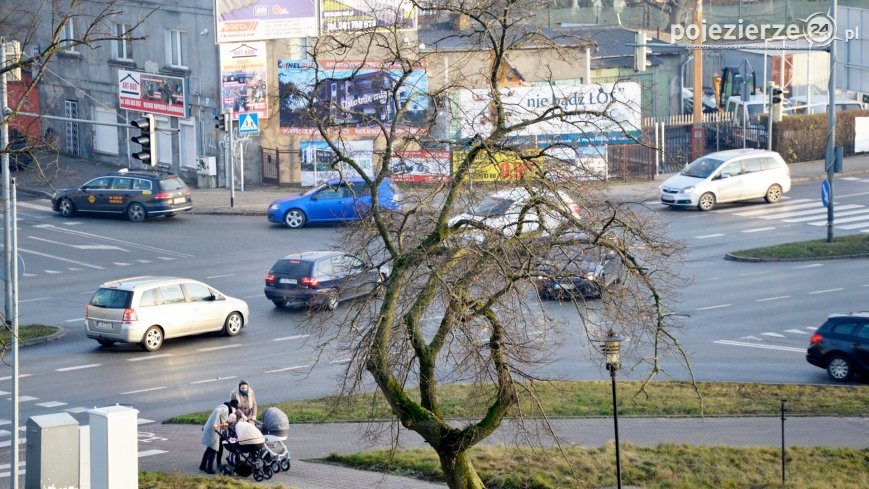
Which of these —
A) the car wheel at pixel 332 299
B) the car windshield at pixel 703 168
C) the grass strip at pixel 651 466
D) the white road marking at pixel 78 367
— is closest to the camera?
the car wheel at pixel 332 299

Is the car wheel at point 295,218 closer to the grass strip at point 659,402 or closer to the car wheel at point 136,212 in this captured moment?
the car wheel at point 136,212

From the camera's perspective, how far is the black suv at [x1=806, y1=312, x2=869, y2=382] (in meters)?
24.0

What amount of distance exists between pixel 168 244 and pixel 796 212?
19.2 metres

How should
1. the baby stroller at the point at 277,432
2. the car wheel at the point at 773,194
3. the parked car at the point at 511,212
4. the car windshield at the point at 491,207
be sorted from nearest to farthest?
the parked car at the point at 511,212 → the car windshield at the point at 491,207 → the baby stroller at the point at 277,432 → the car wheel at the point at 773,194

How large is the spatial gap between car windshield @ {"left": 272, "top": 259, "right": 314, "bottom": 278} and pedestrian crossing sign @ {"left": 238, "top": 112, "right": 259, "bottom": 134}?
14.7m

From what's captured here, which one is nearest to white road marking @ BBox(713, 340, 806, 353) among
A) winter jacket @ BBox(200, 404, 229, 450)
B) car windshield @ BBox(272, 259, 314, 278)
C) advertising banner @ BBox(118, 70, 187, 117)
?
car windshield @ BBox(272, 259, 314, 278)

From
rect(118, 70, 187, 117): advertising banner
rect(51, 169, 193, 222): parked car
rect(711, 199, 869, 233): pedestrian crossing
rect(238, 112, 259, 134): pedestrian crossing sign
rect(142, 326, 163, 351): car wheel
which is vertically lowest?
rect(142, 326, 163, 351): car wheel

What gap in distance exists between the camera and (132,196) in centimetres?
4038

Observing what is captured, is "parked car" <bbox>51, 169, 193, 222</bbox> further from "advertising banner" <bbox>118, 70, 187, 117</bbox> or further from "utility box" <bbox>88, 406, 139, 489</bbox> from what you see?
"utility box" <bbox>88, 406, 139, 489</bbox>

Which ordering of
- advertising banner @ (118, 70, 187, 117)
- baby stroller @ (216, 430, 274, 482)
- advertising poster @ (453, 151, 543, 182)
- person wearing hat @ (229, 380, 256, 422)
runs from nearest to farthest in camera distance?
advertising poster @ (453, 151, 543, 182)
baby stroller @ (216, 430, 274, 482)
person wearing hat @ (229, 380, 256, 422)
advertising banner @ (118, 70, 187, 117)

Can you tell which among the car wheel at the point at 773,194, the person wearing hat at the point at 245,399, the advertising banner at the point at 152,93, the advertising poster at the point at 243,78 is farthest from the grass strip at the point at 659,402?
the advertising banner at the point at 152,93

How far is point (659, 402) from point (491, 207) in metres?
7.82

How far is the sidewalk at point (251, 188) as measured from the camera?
42.3 m

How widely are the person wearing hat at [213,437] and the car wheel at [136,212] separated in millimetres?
23391
